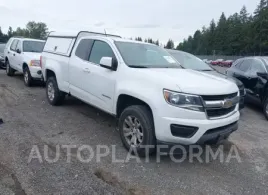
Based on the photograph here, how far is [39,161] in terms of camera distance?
12.4 feet

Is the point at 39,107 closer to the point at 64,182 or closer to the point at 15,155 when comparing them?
the point at 15,155

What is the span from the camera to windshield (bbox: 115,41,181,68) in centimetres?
451

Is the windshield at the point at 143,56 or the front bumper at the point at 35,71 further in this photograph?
the front bumper at the point at 35,71

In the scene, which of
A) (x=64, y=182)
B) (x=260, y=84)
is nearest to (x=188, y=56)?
(x=260, y=84)

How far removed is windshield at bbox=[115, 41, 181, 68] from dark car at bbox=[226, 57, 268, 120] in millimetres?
3205

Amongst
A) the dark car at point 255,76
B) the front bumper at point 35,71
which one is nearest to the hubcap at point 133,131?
the dark car at point 255,76

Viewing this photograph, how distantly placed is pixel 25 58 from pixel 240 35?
2971 inches

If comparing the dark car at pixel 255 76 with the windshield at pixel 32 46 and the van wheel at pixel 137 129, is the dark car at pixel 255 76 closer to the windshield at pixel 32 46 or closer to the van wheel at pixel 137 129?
the van wheel at pixel 137 129

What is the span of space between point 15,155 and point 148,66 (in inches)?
99.8

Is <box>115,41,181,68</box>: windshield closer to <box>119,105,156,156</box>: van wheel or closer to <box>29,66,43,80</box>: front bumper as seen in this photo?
<box>119,105,156,156</box>: van wheel

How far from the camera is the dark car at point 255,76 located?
6.86 metres

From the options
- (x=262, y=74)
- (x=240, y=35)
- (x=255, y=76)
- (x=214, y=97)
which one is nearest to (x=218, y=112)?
(x=214, y=97)

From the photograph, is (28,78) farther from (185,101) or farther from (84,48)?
(185,101)

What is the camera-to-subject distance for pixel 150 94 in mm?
3699
